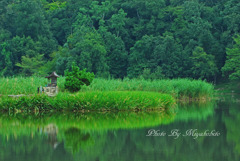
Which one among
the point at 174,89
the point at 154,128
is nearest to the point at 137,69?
the point at 174,89

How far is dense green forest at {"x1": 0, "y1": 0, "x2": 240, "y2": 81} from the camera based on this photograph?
40375 millimetres

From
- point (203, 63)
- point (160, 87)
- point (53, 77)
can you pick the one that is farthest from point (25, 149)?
point (203, 63)

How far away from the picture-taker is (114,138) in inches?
465

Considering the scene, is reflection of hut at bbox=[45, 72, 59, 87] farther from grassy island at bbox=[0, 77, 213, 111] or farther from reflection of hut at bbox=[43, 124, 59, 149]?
reflection of hut at bbox=[43, 124, 59, 149]

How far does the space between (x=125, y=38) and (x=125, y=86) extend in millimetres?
24670

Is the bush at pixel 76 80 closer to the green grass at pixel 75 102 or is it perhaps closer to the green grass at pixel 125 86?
the green grass at pixel 125 86

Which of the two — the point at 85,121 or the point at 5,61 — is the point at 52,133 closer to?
the point at 85,121

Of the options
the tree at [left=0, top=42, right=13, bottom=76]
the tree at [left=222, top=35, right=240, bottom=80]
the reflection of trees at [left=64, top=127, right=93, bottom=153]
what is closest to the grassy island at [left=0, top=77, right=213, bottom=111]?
the reflection of trees at [left=64, top=127, right=93, bottom=153]

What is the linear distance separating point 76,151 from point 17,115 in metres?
7.49

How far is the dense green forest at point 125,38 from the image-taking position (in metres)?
40.4

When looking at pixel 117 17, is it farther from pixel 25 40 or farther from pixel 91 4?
pixel 25 40

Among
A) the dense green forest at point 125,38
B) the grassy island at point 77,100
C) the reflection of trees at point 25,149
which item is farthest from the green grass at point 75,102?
the dense green forest at point 125,38

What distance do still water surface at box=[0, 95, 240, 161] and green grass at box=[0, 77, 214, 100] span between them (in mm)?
3782

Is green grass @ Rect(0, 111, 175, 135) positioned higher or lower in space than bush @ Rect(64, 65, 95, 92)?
lower
